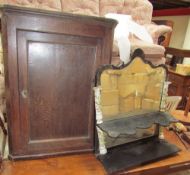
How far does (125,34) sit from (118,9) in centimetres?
70

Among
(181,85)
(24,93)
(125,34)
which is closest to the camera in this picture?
(24,93)

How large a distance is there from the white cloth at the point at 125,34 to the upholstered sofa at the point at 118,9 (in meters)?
0.06

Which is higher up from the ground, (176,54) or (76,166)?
(176,54)

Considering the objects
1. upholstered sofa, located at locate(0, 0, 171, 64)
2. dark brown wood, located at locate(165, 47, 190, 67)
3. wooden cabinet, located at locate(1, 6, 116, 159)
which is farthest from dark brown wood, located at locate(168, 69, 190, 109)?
wooden cabinet, located at locate(1, 6, 116, 159)

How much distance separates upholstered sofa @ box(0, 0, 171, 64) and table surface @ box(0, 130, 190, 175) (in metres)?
0.76

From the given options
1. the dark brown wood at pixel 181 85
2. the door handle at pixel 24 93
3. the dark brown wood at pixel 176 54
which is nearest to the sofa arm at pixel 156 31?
the dark brown wood at pixel 181 85

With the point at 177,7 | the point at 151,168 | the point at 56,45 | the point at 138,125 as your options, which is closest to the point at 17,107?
the point at 56,45

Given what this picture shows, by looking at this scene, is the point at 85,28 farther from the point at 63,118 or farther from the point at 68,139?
the point at 68,139

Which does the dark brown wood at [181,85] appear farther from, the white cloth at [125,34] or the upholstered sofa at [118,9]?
the white cloth at [125,34]

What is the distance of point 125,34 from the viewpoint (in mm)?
1446

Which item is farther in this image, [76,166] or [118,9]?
[118,9]

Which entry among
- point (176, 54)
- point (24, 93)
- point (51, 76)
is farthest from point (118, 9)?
point (176, 54)

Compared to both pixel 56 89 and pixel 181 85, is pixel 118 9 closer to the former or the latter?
pixel 56 89

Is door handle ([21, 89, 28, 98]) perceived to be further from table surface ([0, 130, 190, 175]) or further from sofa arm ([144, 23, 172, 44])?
sofa arm ([144, 23, 172, 44])
